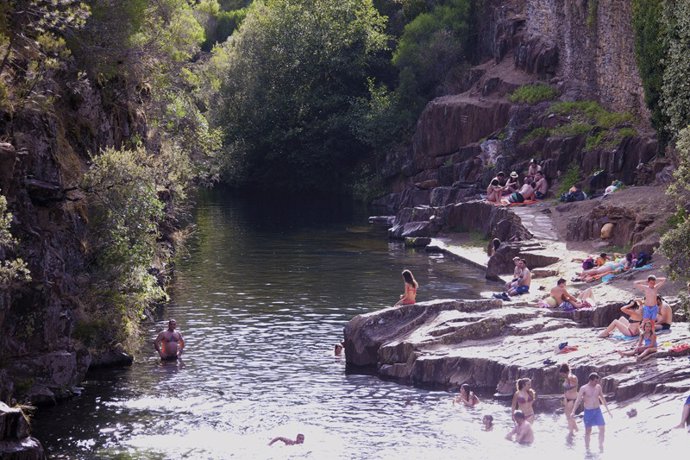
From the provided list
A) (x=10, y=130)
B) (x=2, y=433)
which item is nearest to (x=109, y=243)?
(x=10, y=130)

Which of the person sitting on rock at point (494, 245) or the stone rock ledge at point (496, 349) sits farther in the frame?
the person sitting on rock at point (494, 245)

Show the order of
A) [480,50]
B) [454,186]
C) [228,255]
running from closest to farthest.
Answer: [228,255]
[454,186]
[480,50]

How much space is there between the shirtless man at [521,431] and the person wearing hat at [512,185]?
30.8 m

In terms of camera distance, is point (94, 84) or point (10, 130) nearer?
point (10, 130)

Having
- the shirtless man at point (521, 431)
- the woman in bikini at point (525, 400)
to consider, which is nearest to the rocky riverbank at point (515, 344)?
the woman in bikini at point (525, 400)

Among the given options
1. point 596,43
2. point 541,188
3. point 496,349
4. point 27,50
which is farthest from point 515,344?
point 596,43

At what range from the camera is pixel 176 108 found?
52.9m

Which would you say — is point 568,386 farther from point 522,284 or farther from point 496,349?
point 522,284

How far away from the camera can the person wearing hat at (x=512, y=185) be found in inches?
2165

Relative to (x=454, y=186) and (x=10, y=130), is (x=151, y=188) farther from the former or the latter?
(x=454, y=186)

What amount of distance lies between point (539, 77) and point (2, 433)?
4955cm

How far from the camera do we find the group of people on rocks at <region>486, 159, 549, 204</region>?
53906 millimetres

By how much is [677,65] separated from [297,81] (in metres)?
41.8

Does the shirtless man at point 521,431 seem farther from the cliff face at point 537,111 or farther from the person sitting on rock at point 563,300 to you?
the cliff face at point 537,111
